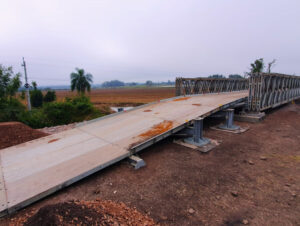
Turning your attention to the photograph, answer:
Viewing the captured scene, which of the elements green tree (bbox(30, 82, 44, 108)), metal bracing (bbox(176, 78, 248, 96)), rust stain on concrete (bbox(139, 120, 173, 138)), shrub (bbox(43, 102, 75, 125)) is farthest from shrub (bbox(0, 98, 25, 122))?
green tree (bbox(30, 82, 44, 108))

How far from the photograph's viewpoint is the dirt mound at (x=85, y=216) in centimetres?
204

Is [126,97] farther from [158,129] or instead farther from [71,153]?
[71,153]

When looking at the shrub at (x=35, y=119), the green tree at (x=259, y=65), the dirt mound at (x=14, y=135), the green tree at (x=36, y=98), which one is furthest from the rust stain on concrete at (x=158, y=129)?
the green tree at (x=259, y=65)

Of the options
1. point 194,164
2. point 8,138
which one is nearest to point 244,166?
point 194,164

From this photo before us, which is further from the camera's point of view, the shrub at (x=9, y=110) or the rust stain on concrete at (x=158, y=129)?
the shrub at (x=9, y=110)

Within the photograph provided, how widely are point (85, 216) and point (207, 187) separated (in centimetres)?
242

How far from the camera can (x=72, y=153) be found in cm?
415

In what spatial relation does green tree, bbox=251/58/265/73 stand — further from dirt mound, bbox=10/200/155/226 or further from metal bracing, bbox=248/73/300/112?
dirt mound, bbox=10/200/155/226

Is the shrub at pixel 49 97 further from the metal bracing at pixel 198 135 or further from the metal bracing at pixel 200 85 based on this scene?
the metal bracing at pixel 198 135

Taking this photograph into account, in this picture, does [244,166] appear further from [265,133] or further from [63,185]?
[63,185]

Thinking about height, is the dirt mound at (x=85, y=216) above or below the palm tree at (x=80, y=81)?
below

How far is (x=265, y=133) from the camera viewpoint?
676cm

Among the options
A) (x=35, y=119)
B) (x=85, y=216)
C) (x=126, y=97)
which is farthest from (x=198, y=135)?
(x=126, y=97)

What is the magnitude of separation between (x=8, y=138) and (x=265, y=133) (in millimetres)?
11436
